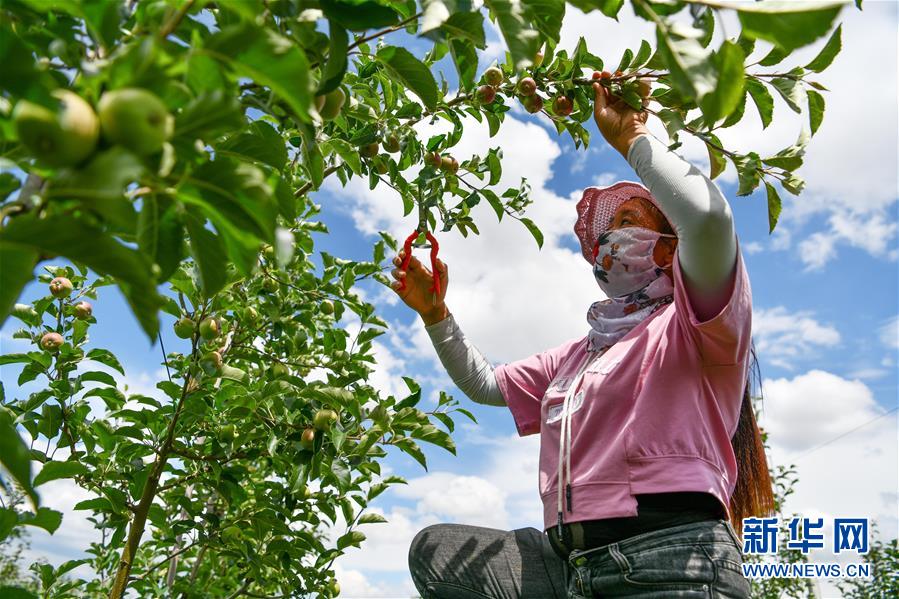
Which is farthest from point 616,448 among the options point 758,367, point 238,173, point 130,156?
point 130,156

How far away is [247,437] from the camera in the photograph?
1.88 metres

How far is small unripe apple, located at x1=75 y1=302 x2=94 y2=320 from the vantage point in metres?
2.08

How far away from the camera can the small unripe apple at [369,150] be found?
158 centimetres

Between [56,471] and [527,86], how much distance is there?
1.40 meters

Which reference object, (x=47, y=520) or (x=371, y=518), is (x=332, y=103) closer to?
(x=47, y=520)

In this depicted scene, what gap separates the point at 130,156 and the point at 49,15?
0.42 m

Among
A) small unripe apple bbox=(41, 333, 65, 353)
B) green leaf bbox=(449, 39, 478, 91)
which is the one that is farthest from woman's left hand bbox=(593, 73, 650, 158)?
small unripe apple bbox=(41, 333, 65, 353)

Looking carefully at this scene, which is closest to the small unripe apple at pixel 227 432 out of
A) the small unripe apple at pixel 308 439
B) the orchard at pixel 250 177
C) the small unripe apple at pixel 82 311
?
the orchard at pixel 250 177

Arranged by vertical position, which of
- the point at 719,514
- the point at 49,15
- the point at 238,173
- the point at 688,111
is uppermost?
Answer: the point at 688,111

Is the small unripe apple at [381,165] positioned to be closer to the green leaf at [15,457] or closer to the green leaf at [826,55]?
the green leaf at [826,55]

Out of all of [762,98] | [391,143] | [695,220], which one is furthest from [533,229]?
[762,98]

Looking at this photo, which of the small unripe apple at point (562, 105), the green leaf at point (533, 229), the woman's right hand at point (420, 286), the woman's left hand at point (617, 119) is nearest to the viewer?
the woman's left hand at point (617, 119)

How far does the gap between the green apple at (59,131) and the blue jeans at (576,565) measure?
4.12ft

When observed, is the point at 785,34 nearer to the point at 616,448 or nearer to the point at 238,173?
the point at 238,173
